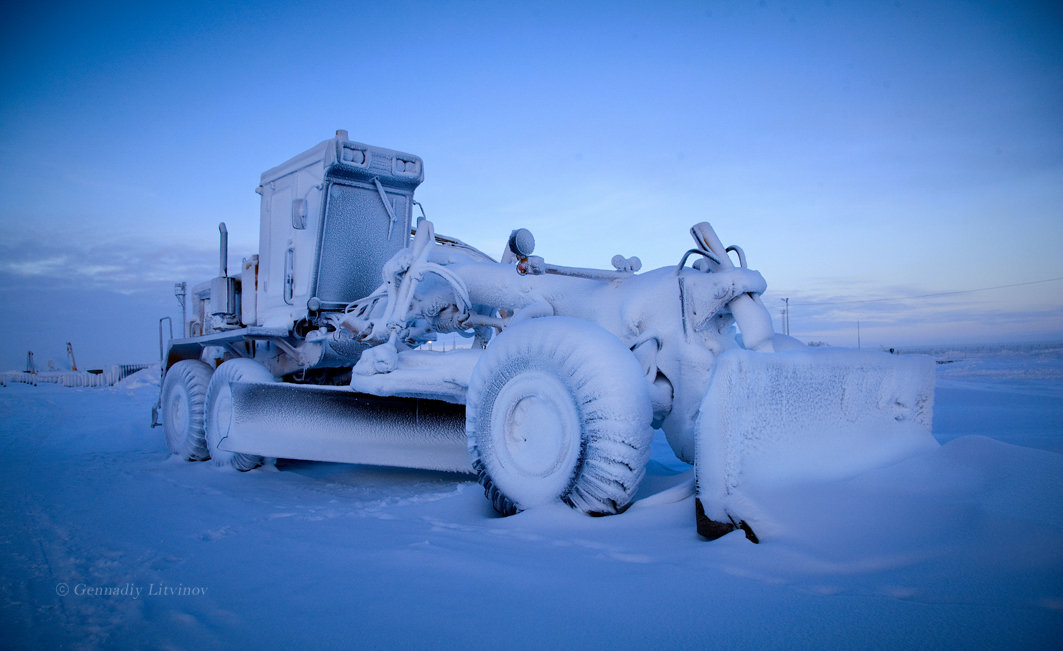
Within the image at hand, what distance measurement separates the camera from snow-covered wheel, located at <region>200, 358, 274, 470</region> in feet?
18.0

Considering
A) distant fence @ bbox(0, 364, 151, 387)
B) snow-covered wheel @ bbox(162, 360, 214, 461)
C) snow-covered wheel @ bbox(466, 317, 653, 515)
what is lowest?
distant fence @ bbox(0, 364, 151, 387)

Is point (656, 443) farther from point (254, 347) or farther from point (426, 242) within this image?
point (254, 347)

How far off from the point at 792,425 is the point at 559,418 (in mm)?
981

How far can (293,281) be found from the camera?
6.08 meters

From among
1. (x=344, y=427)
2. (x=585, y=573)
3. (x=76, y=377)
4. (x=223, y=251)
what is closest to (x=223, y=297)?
(x=223, y=251)

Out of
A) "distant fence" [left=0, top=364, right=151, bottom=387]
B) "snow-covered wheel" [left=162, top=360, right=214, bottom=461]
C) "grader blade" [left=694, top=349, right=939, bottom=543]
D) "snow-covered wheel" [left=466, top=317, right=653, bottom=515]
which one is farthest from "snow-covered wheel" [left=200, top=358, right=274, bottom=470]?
"distant fence" [left=0, top=364, right=151, bottom=387]

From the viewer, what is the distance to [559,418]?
2814 mm

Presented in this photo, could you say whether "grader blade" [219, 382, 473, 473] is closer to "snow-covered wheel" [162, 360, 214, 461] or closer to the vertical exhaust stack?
"snow-covered wheel" [162, 360, 214, 461]

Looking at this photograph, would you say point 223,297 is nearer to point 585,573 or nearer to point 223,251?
point 223,251

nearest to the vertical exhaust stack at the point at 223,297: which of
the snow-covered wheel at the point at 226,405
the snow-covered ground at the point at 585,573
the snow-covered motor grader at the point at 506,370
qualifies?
the snow-covered motor grader at the point at 506,370

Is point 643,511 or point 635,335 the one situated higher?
point 635,335

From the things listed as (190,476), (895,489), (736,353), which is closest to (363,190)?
(190,476)

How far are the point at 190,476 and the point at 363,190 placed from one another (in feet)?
9.85

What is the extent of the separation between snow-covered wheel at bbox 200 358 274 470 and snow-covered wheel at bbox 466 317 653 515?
10.5 feet
